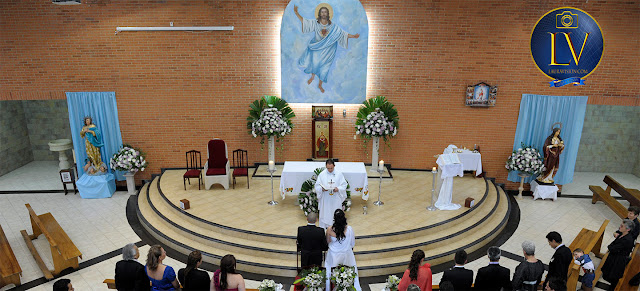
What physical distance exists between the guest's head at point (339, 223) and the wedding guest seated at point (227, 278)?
1654mm

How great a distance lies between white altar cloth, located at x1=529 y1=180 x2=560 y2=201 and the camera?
11.4 meters

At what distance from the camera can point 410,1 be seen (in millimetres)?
11023

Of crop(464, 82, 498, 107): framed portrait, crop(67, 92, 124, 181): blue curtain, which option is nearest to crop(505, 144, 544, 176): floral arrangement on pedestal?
crop(464, 82, 498, 107): framed portrait

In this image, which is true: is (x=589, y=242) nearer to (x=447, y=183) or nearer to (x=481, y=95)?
(x=447, y=183)

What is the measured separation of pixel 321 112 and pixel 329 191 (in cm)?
443

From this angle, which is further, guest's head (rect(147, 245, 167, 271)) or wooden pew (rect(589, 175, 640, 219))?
wooden pew (rect(589, 175, 640, 219))

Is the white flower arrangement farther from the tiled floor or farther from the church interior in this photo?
the tiled floor

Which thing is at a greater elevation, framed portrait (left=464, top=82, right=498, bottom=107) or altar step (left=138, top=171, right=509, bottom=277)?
framed portrait (left=464, top=82, right=498, bottom=107)

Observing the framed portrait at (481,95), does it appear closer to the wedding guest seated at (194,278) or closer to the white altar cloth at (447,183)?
the white altar cloth at (447,183)

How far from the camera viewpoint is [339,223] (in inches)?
231

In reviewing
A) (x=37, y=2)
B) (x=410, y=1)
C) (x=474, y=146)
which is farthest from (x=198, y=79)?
(x=474, y=146)

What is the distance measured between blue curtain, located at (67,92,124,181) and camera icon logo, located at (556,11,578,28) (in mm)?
12773

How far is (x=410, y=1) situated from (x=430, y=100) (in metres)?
2.90

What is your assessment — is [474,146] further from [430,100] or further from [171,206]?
[171,206]
